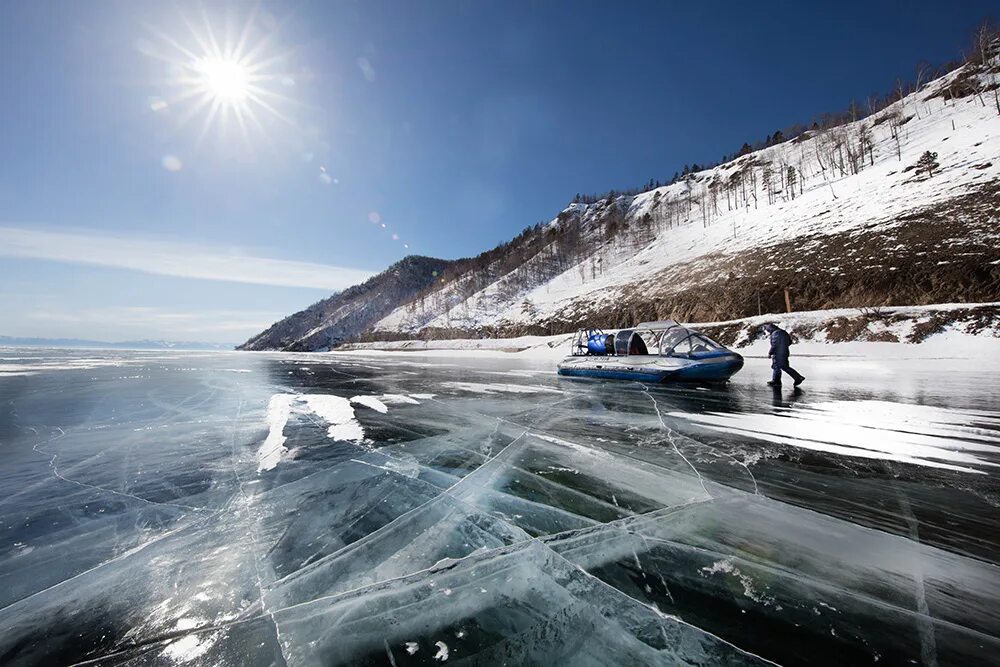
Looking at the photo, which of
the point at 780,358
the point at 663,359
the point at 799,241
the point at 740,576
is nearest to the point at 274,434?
the point at 740,576

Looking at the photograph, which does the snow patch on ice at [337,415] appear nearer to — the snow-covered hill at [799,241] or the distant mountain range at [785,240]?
the distant mountain range at [785,240]

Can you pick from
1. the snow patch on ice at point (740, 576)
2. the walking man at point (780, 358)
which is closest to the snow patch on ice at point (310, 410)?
the snow patch on ice at point (740, 576)

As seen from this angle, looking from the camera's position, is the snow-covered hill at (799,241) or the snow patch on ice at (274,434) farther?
the snow-covered hill at (799,241)

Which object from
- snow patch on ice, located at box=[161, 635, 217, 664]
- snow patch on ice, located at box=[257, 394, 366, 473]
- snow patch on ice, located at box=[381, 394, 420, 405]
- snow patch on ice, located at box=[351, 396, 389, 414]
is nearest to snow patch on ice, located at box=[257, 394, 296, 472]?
snow patch on ice, located at box=[257, 394, 366, 473]

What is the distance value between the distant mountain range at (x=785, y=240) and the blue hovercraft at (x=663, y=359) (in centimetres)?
1836

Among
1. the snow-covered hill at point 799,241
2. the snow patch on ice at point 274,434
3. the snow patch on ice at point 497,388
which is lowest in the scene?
the snow patch on ice at point 497,388

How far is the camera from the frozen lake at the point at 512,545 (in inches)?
76.9

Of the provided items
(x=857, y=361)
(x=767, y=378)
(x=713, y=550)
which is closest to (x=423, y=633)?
(x=713, y=550)

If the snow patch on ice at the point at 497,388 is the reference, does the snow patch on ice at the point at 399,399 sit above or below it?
above

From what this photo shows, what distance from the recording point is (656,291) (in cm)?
4462

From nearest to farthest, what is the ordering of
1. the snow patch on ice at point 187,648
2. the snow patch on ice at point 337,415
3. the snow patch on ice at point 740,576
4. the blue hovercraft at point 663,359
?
the snow patch on ice at point 187,648 → the snow patch on ice at point 740,576 → the snow patch on ice at point 337,415 → the blue hovercraft at point 663,359

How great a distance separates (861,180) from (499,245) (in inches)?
4077

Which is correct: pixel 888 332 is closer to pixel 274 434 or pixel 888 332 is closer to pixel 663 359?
pixel 663 359

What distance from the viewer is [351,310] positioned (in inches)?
5492
